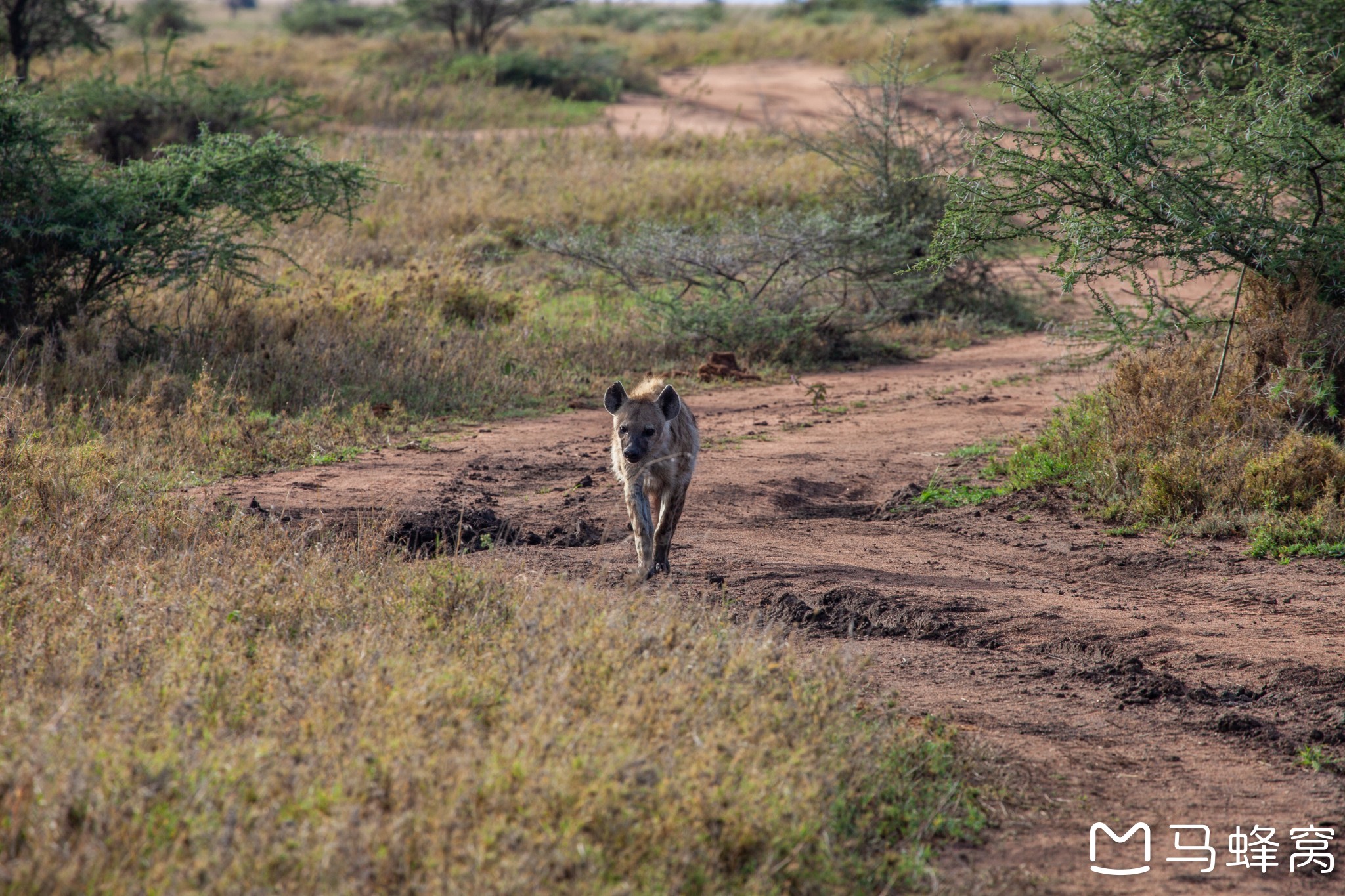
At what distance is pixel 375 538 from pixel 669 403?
1.89 metres

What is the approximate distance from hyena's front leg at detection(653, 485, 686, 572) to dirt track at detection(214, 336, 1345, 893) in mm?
182

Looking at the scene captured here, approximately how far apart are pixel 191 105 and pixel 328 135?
2.65m

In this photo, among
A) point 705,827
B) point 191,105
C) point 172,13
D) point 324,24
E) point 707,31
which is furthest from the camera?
point 707,31

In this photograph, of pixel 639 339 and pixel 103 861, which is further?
pixel 639 339

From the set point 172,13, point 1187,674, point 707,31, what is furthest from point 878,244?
point 707,31

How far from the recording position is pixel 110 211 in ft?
35.1

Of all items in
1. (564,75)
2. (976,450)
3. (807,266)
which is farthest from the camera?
(564,75)

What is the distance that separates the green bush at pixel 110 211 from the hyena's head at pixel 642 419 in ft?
19.1

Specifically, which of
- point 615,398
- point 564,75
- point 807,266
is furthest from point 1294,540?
point 564,75

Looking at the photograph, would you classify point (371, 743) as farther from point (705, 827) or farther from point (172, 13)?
point (172, 13)

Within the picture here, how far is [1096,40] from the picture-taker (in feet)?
37.7

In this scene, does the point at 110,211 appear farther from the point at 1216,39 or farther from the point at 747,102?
the point at 747,102

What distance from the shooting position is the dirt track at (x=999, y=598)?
4.48 meters

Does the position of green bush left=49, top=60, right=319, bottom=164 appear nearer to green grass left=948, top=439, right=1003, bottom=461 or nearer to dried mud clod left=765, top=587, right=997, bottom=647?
green grass left=948, top=439, right=1003, bottom=461
